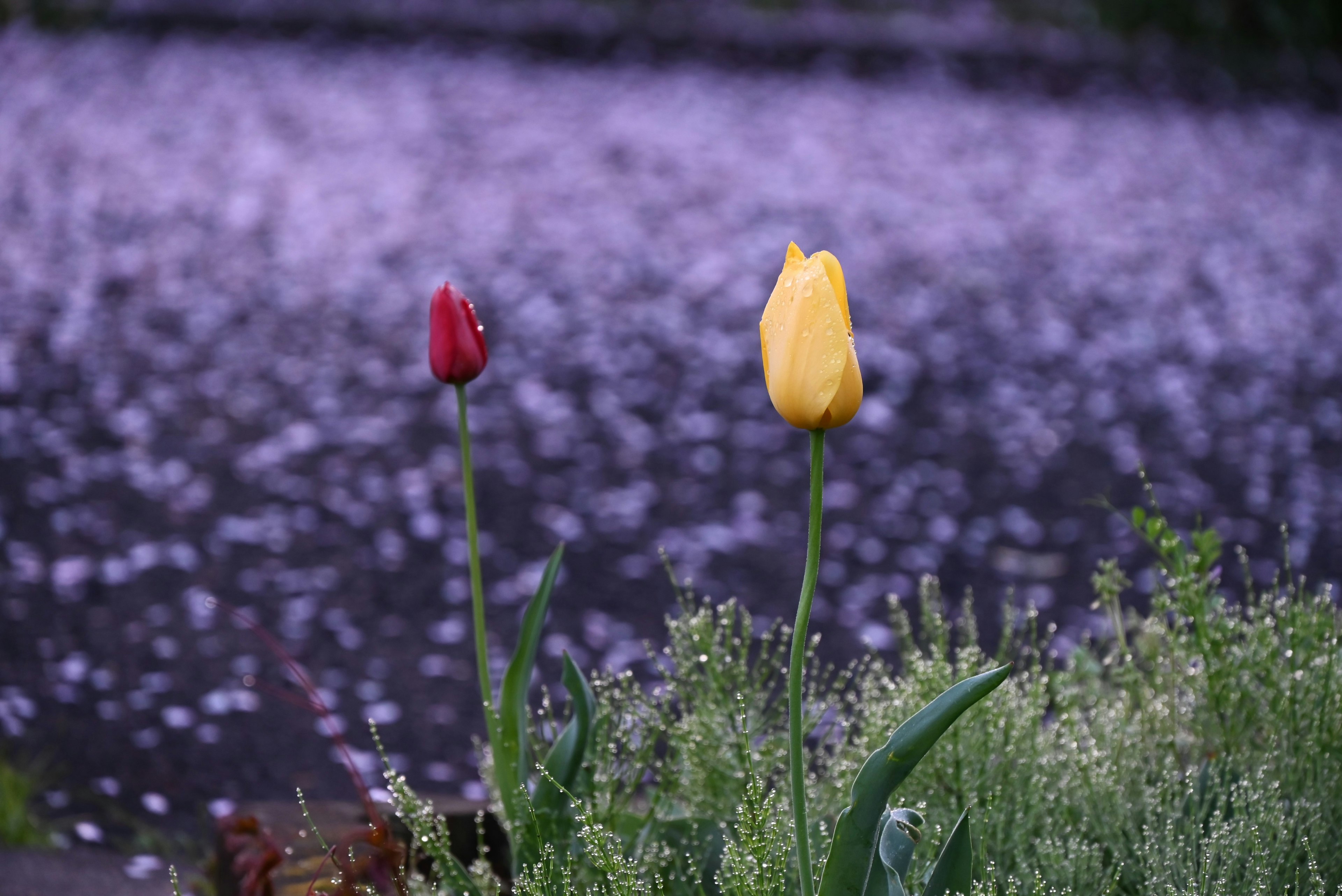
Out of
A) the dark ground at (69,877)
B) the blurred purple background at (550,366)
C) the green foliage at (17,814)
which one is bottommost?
Result: the green foliage at (17,814)

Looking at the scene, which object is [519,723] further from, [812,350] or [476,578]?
[812,350]

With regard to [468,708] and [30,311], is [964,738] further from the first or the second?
[30,311]

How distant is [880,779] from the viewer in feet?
3.62

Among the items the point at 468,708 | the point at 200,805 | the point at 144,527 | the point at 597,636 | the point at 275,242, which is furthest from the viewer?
the point at 275,242

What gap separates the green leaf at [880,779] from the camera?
105cm

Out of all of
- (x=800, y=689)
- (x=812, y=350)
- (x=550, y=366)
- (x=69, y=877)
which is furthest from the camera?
(x=550, y=366)

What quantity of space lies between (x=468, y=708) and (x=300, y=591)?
0.66 meters

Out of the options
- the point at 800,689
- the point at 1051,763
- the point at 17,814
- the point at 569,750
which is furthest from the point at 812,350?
the point at 17,814

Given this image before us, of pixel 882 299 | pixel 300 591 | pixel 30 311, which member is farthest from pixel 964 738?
pixel 30 311

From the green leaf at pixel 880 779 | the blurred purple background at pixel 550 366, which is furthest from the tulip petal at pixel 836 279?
the blurred purple background at pixel 550 366

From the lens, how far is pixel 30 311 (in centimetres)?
477

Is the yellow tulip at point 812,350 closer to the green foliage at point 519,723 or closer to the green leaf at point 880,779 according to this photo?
the green leaf at point 880,779

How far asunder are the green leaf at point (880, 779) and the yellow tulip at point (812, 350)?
0.26 m

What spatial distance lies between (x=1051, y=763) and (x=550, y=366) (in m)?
3.32
